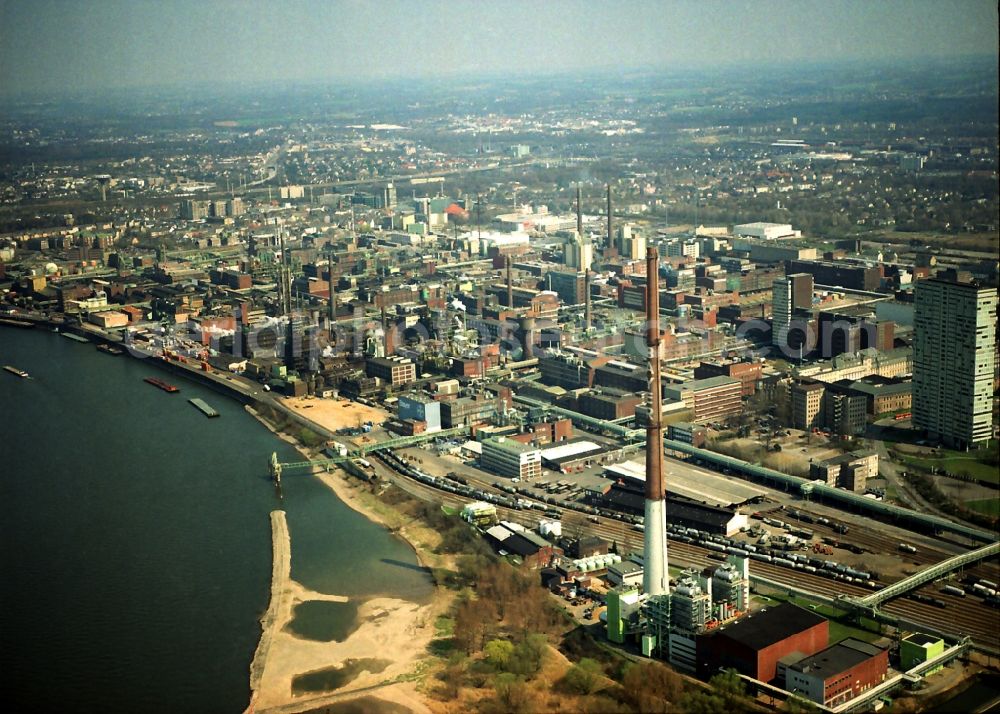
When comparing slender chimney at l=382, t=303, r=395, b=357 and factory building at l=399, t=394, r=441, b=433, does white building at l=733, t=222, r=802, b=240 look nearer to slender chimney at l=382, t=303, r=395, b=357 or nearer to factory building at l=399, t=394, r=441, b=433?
slender chimney at l=382, t=303, r=395, b=357

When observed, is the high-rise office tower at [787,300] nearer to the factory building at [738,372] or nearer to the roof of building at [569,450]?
the factory building at [738,372]

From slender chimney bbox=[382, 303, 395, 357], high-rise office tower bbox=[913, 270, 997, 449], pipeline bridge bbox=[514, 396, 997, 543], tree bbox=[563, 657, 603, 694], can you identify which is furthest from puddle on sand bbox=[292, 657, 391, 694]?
slender chimney bbox=[382, 303, 395, 357]

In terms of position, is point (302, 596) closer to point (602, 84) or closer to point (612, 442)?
point (612, 442)

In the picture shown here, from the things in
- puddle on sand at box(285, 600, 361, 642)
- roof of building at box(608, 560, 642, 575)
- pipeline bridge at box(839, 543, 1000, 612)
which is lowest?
pipeline bridge at box(839, 543, 1000, 612)

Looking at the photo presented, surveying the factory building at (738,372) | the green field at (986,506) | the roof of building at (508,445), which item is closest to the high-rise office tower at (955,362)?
the green field at (986,506)

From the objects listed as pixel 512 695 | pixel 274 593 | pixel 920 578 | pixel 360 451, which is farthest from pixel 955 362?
pixel 274 593
